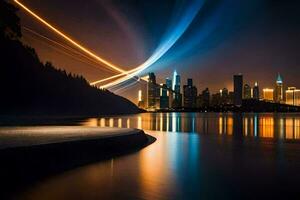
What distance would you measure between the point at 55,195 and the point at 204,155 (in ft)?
30.3

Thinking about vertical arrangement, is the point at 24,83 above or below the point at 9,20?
below

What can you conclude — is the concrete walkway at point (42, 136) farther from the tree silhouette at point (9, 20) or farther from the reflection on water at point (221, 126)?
the tree silhouette at point (9, 20)

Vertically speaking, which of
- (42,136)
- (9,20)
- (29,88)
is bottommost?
(42,136)

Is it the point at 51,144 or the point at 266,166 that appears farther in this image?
the point at 266,166

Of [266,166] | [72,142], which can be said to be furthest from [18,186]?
[266,166]

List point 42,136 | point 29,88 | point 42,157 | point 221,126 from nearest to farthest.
Result: 1. point 42,157
2. point 42,136
3. point 221,126
4. point 29,88

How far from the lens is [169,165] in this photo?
13.2 metres

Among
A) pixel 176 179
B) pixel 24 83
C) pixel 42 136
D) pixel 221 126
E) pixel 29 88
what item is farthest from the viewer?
pixel 29 88

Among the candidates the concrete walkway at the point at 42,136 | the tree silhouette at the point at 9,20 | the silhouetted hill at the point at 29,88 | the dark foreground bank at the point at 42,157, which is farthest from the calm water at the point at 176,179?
the silhouetted hill at the point at 29,88

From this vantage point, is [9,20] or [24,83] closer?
[9,20]

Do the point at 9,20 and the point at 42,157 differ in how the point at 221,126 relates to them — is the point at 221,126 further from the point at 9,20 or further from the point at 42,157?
the point at 42,157

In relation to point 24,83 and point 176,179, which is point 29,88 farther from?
point 176,179

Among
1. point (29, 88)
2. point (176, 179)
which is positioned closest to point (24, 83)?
point (29, 88)

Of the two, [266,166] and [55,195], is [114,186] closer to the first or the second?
[55,195]
